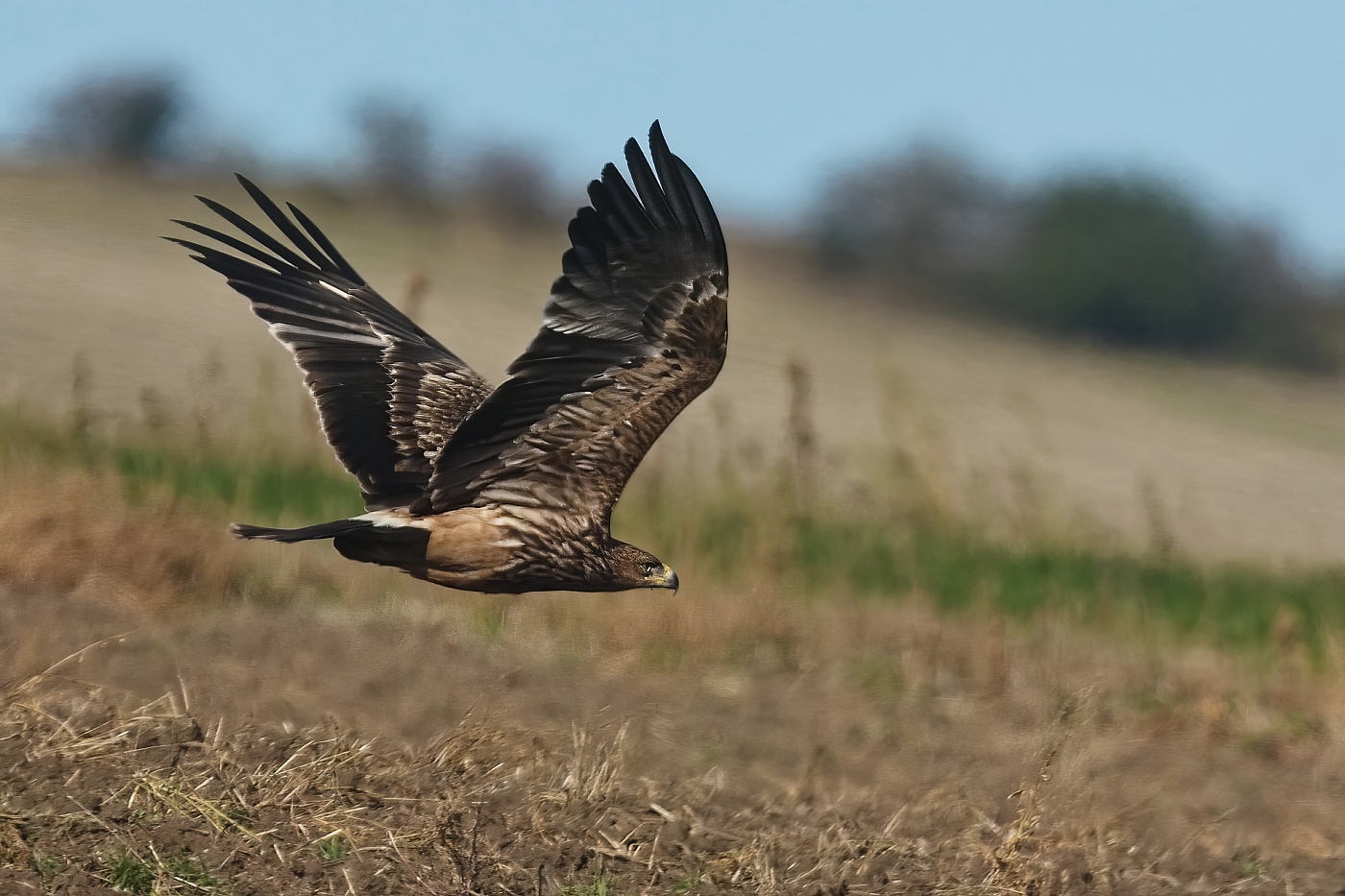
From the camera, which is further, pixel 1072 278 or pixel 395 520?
pixel 1072 278

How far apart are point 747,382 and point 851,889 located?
16.7 m

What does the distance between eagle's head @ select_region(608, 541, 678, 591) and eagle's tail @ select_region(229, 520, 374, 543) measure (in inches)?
33.3

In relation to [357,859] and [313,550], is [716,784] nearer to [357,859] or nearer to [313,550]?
[357,859]

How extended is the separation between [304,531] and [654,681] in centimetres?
330

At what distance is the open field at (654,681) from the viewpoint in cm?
513

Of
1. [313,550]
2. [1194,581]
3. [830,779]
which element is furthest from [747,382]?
[830,779]

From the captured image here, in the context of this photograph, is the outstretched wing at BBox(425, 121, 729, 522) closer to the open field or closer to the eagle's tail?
the eagle's tail

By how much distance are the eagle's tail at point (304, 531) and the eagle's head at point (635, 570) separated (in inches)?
33.3

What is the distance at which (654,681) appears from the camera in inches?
335

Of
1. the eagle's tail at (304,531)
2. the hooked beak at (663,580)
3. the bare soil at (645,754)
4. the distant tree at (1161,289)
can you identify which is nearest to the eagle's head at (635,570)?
the hooked beak at (663,580)

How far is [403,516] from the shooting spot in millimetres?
6012

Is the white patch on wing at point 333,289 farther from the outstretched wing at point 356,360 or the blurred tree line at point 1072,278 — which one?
the blurred tree line at point 1072,278

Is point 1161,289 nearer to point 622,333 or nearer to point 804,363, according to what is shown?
point 804,363

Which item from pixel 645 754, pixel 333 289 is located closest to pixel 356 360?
pixel 333 289
